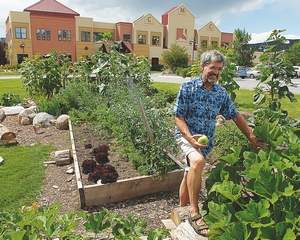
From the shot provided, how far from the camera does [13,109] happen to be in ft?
38.2

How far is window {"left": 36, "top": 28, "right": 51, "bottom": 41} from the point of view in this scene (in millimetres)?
53562

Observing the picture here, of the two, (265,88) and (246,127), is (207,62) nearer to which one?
(246,127)

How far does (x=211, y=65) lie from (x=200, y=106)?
39 cm

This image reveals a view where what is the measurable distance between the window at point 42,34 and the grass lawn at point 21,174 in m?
49.3

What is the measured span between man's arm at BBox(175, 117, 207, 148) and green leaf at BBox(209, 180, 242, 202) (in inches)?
42.4

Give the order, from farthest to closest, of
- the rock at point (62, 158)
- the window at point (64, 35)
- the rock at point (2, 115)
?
the window at point (64, 35) → the rock at point (2, 115) → the rock at point (62, 158)

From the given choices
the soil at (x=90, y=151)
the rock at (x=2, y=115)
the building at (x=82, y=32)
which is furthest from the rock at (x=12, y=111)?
the building at (x=82, y=32)

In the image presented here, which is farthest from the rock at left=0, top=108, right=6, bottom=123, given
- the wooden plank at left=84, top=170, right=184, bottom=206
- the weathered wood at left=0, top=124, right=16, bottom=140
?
the wooden plank at left=84, top=170, right=184, bottom=206

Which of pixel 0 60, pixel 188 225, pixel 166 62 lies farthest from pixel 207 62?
pixel 0 60

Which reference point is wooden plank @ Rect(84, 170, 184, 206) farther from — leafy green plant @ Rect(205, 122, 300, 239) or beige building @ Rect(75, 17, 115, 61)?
beige building @ Rect(75, 17, 115, 61)

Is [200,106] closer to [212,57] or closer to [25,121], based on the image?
[212,57]

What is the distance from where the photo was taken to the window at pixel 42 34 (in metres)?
53.6

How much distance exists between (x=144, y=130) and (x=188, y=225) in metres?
2.99

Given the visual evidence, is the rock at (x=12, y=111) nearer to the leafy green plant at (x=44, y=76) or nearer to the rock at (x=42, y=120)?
the leafy green plant at (x=44, y=76)
